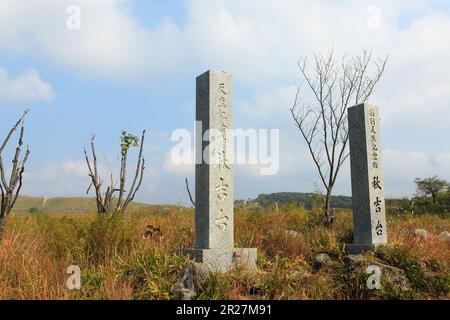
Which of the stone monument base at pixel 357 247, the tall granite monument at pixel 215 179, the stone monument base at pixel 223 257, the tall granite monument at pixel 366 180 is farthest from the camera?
the tall granite monument at pixel 366 180

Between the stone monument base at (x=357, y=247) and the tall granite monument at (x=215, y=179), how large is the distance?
2183 mm

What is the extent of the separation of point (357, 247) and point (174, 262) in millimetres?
3444

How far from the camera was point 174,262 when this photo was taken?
5230 millimetres

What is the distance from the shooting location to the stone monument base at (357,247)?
6.83 meters

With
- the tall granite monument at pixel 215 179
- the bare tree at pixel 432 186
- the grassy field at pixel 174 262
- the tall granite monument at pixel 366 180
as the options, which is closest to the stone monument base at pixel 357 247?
the tall granite monument at pixel 366 180

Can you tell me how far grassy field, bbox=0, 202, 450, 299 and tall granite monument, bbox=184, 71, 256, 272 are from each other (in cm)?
43

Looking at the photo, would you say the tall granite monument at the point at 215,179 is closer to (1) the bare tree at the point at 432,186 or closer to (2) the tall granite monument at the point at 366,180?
(2) the tall granite monument at the point at 366,180

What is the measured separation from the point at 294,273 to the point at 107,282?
2311mm

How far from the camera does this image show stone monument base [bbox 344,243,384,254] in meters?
6.83

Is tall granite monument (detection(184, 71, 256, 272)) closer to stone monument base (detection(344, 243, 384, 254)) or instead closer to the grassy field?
the grassy field

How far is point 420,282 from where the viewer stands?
19.1 feet
